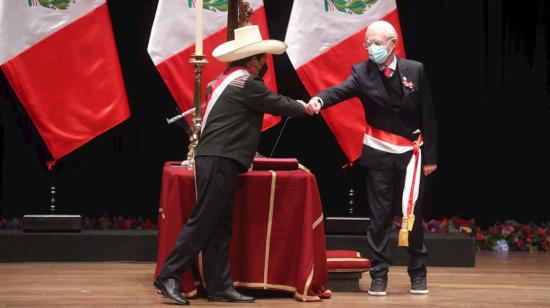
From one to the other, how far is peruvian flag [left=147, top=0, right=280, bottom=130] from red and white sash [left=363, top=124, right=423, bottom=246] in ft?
5.67

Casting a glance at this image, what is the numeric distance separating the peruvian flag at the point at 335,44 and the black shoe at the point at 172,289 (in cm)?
231

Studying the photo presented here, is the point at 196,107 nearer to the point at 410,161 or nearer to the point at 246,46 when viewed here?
the point at 246,46

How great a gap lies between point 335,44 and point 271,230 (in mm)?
2172

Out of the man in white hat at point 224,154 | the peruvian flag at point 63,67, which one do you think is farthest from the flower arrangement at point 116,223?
the man in white hat at point 224,154

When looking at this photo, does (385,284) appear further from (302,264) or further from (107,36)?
(107,36)

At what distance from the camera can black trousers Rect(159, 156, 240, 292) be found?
5.71m

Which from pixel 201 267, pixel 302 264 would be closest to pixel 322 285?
pixel 302 264

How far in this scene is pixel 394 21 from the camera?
7.75 metres

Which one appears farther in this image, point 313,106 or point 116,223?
point 116,223

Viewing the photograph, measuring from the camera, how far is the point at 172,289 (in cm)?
571

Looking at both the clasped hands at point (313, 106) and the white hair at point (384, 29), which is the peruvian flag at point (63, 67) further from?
the white hair at point (384, 29)

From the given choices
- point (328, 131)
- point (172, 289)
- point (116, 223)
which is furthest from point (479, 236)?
point (172, 289)

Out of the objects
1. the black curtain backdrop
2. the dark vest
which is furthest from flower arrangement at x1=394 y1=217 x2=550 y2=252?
the dark vest

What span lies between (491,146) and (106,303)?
360cm
